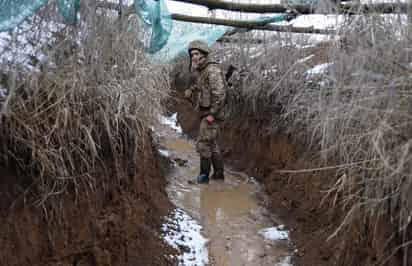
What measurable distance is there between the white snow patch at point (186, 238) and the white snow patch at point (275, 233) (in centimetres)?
73

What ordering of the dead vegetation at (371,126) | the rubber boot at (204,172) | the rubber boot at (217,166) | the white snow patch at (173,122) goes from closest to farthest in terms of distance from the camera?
the dead vegetation at (371,126)
the rubber boot at (204,172)
the rubber boot at (217,166)
the white snow patch at (173,122)

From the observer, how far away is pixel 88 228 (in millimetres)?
3471

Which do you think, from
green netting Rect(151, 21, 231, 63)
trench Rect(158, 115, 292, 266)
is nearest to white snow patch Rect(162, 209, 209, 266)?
trench Rect(158, 115, 292, 266)

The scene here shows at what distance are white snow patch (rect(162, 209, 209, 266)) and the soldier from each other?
165 cm

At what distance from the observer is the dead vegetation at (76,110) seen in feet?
10.3

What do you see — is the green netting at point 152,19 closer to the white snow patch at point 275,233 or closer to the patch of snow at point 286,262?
the white snow patch at point 275,233

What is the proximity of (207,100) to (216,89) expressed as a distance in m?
0.23

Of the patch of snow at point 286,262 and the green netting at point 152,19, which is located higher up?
the green netting at point 152,19

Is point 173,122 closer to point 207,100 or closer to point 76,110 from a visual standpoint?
point 207,100

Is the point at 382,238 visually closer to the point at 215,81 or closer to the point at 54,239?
the point at 54,239

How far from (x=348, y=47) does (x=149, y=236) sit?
2.54 meters

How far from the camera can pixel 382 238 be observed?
9.71 ft

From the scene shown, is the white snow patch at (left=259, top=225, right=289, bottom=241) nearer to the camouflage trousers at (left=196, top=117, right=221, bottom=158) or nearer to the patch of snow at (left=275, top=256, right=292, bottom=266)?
the patch of snow at (left=275, top=256, right=292, bottom=266)

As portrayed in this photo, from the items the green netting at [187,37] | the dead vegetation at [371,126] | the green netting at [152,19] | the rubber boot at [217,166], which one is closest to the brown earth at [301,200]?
the dead vegetation at [371,126]
